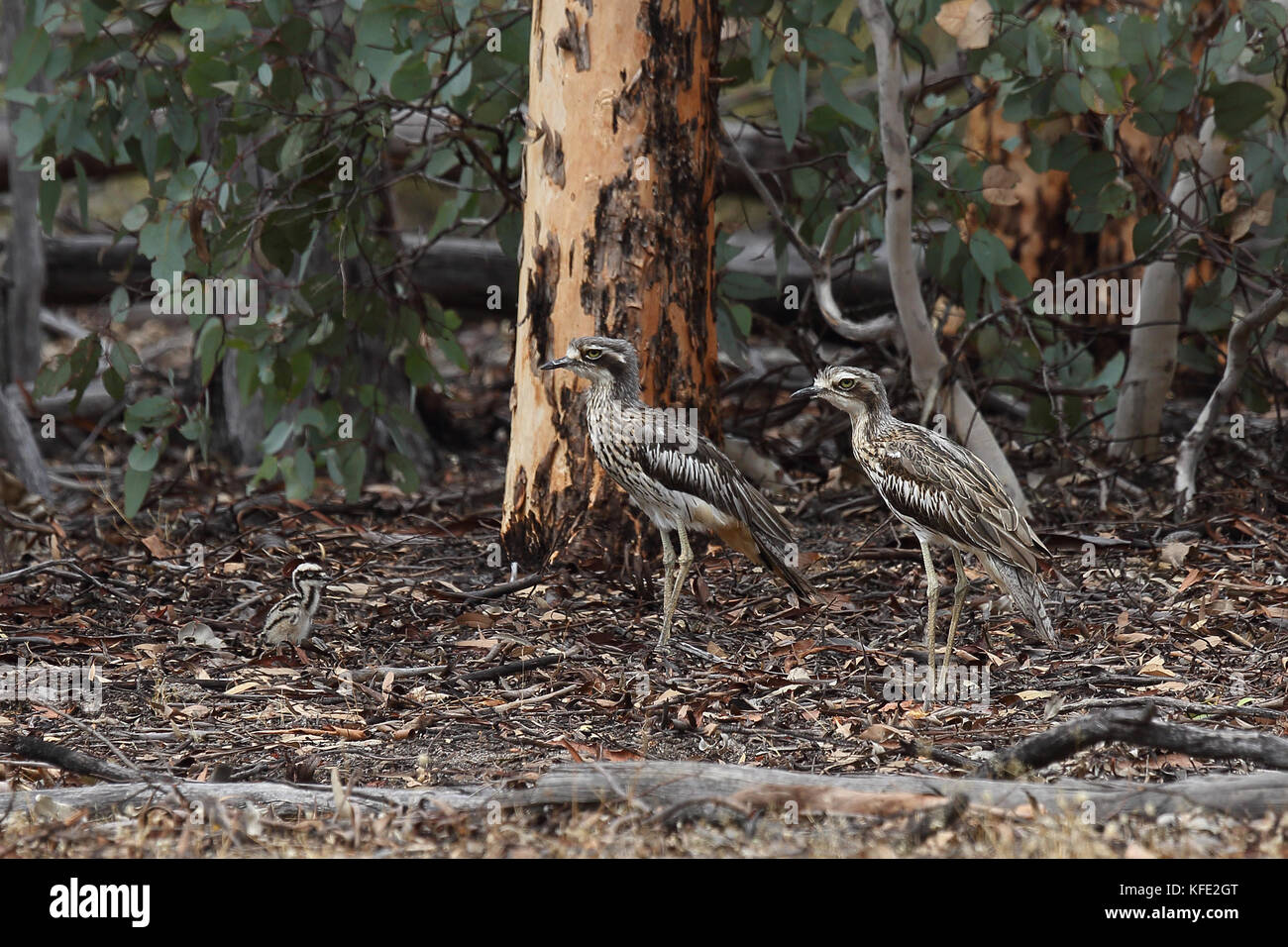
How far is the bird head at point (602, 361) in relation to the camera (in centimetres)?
596

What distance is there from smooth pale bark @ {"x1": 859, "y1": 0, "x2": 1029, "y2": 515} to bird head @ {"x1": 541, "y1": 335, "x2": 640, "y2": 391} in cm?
141

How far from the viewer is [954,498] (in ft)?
17.8

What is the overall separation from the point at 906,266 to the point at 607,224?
1410 mm

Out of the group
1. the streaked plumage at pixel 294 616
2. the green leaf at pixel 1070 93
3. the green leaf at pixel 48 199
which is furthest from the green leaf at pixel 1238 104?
the green leaf at pixel 48 199

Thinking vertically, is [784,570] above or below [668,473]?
below

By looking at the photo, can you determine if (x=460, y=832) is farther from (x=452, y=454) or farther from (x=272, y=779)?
(x=452, y=454)

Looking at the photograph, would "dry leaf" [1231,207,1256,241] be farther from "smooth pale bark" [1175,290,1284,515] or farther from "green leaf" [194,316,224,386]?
"green leaf" [194,316,224,386]

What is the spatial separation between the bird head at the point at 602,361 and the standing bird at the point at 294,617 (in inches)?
52.5

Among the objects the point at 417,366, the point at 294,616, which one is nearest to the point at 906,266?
the point at 417,366

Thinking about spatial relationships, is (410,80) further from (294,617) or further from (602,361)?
(294,617)

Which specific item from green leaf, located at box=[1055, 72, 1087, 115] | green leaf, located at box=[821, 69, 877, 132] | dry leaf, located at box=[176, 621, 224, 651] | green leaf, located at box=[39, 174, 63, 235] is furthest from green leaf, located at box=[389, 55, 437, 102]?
green leaf, located at box=[1055, 72, 1087, 115]

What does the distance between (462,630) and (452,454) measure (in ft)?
12.4

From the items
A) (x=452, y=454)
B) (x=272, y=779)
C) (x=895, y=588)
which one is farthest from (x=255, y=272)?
(x=272, y=779)

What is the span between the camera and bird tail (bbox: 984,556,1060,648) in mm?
5453
